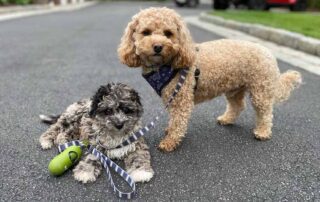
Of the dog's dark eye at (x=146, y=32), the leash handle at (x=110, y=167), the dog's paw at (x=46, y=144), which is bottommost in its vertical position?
the dog's paw at (x=46, y=144)

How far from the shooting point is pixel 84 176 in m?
3.32

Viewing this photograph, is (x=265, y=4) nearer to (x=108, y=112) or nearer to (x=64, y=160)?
(x=108, y=112)

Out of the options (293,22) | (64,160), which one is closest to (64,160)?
(64,160)

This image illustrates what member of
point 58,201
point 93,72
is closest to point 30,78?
point 93,72

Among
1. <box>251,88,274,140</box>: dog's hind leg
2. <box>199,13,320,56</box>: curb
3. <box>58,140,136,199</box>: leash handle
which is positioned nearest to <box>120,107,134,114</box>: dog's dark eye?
<box>58,140,136,199</box>: leash handle

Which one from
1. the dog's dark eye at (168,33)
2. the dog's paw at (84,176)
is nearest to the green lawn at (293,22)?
the dog's dark eye at (168,33)

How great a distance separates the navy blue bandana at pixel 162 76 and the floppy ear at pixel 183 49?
0.38 ft

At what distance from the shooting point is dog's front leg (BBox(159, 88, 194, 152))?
3977 mm

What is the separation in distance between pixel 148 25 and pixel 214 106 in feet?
6.79

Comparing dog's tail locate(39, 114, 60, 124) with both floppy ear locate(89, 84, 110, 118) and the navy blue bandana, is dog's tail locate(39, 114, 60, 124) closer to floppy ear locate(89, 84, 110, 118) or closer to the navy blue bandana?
floppy ear locate(89, 84, 110, 118)

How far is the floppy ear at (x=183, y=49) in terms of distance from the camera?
370cm

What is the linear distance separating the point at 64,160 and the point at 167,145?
100 centimetres

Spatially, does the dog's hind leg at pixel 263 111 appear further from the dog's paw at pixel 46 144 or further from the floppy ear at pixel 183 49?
the dog's paw at pixel 46 144

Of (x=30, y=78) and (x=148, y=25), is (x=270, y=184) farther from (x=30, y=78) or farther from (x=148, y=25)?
(x=30, y=78)
